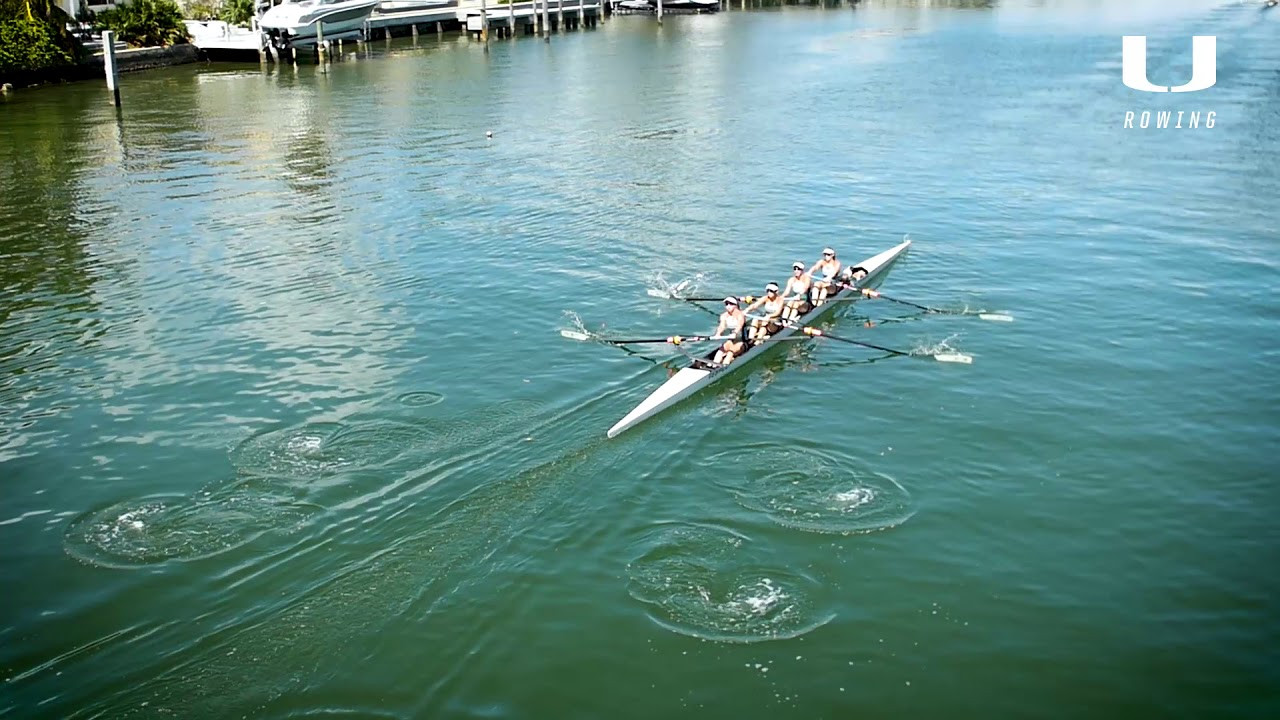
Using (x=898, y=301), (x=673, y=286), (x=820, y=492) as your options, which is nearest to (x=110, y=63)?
(x=673, y=286)

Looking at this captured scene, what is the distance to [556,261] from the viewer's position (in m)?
34.8

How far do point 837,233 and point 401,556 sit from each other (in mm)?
23851

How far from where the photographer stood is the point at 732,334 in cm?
2616

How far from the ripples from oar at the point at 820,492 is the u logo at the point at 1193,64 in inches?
2108

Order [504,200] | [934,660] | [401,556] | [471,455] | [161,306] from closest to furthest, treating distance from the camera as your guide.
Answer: [934,660]
[401,556]
[471,455]
[161,306]
[504,200]

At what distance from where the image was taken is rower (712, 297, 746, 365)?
25.1 metres

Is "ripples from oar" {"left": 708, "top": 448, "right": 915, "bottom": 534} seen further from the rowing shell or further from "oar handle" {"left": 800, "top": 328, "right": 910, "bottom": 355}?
"oar handle" {"left": 800, "top": 328, "right": 910, "bottom": 355}

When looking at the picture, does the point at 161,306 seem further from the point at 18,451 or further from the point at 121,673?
the point at 121,673

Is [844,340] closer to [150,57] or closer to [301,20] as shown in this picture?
[301,20]

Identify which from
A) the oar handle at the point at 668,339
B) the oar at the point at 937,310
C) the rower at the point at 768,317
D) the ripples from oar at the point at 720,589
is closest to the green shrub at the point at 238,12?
the oar handle at the point at 668,339

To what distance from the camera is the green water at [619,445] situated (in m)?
16.1

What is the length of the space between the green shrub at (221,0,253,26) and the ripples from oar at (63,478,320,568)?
237 ft

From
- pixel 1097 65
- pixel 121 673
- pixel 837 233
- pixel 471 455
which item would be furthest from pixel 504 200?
pixel 1097 65

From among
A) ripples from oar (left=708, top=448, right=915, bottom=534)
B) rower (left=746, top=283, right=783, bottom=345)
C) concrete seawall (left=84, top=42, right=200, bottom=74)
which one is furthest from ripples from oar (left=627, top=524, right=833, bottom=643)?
concrete seawall (left=84, top=42, right=200, bottom=74)
